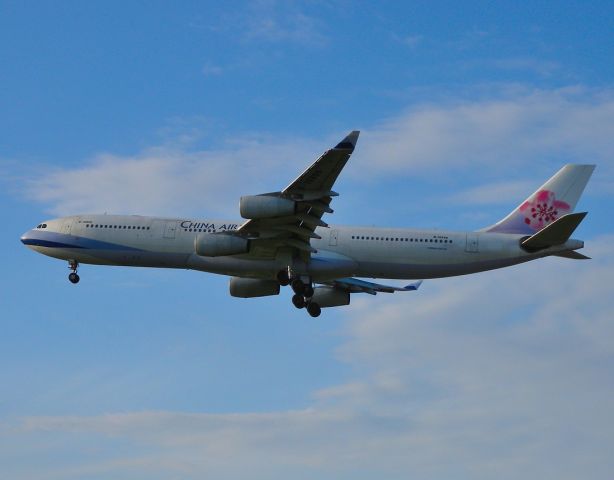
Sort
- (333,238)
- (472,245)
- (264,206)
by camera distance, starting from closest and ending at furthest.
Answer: (264,206) < (472,245) < (333,238)

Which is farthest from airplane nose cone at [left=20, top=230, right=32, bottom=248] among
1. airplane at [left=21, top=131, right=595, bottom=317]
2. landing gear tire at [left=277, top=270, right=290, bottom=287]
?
landing gear tire at [left=277, top=270, right=290, bottom=287]

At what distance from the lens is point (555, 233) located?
56094mm

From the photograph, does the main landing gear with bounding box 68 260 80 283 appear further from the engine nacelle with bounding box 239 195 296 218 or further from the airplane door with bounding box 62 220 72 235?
the engine nacelle with bounding box 239 195 296 218

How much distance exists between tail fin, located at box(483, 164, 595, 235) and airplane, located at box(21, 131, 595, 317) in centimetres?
6

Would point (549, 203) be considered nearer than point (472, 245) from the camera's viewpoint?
No

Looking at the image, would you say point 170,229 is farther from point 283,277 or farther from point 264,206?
point 264,206

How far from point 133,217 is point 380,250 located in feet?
48.4

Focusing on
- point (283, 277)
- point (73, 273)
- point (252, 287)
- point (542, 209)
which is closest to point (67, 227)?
point (73, 273)

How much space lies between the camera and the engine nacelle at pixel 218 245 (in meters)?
55.4

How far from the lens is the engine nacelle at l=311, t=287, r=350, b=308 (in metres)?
65.8

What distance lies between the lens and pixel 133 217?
201ft

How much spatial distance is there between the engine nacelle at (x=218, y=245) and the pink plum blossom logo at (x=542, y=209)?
17461 millimetres

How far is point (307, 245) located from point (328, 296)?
9469 millimetres

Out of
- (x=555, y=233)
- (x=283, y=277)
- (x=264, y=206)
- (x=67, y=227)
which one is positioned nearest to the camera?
(x=264, y=206)
